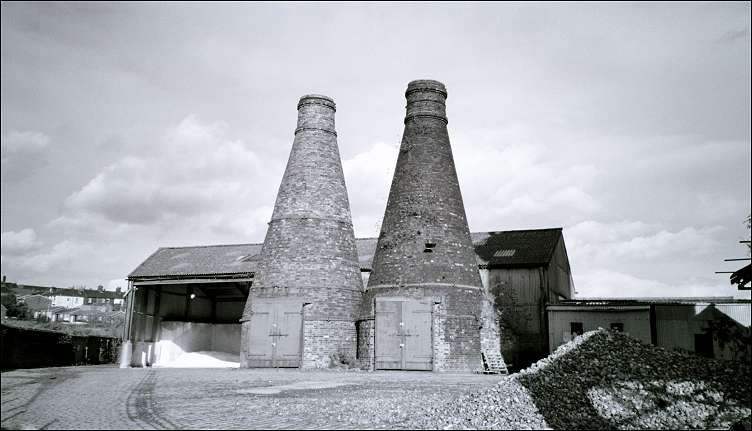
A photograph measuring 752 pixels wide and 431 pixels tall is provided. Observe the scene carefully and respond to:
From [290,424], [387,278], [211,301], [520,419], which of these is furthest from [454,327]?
[211,301]

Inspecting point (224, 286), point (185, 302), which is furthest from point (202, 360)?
point (224, 286)

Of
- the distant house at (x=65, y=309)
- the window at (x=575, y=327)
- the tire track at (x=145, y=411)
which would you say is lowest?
the tire track at (x=145, y=411)

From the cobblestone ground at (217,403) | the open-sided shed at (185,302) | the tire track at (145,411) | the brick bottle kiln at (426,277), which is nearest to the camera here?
the tire track at (145,411)

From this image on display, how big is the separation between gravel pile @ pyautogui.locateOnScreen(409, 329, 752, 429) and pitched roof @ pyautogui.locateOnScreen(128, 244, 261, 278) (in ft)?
56.0

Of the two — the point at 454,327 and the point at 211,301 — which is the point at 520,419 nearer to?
the point at 454,327

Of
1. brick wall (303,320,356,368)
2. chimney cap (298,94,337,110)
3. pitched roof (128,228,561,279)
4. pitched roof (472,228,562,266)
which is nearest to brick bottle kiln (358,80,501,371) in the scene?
brick wall (303,320,356,368)

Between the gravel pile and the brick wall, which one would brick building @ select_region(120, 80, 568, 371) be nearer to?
the brick wall

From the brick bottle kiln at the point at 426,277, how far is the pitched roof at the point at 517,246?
5836 mm

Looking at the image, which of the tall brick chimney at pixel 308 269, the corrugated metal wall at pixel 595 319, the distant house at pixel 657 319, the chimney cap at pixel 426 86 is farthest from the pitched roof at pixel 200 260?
the distant house at pixel 657 319

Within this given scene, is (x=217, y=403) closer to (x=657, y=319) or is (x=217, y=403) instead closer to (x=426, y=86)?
(x=426, y=86)

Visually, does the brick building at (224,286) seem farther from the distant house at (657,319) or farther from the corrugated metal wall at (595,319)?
the distant house at (657,319)

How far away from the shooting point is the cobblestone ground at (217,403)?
739cm

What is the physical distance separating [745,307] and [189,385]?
18368 mm

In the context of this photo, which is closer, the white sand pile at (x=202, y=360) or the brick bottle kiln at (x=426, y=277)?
the brick bottle kiln at (x=426, y=277)
